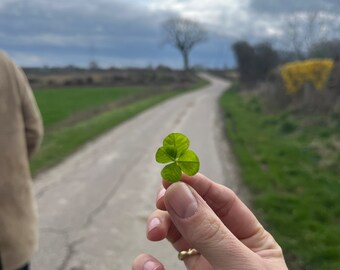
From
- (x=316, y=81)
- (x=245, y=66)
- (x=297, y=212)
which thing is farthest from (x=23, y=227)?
(x=245, y=66)

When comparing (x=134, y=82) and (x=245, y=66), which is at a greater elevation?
(x=245, y=66)

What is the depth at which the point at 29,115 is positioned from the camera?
294 cm

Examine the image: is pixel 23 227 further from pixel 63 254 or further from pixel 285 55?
pixel 285 55

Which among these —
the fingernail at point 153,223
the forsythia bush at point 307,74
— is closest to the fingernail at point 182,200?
the fingernail at point 153,223

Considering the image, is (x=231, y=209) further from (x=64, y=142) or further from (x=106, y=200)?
(x=64, y=142)

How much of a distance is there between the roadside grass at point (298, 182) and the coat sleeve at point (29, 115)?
118 inches

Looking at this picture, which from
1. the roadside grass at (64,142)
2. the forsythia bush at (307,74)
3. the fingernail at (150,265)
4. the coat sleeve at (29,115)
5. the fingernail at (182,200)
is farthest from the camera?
the forsythia bush at (307,74)

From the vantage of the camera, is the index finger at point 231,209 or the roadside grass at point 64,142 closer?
the index finger at point 231,209

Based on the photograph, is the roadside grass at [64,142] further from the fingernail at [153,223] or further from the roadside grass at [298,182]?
the fingernail at [153,223]

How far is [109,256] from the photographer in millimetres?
4605

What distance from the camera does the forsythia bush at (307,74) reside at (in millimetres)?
15255

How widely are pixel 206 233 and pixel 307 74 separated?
16.4m

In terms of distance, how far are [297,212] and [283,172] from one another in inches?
87.5

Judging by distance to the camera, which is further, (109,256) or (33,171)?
(33,171)
